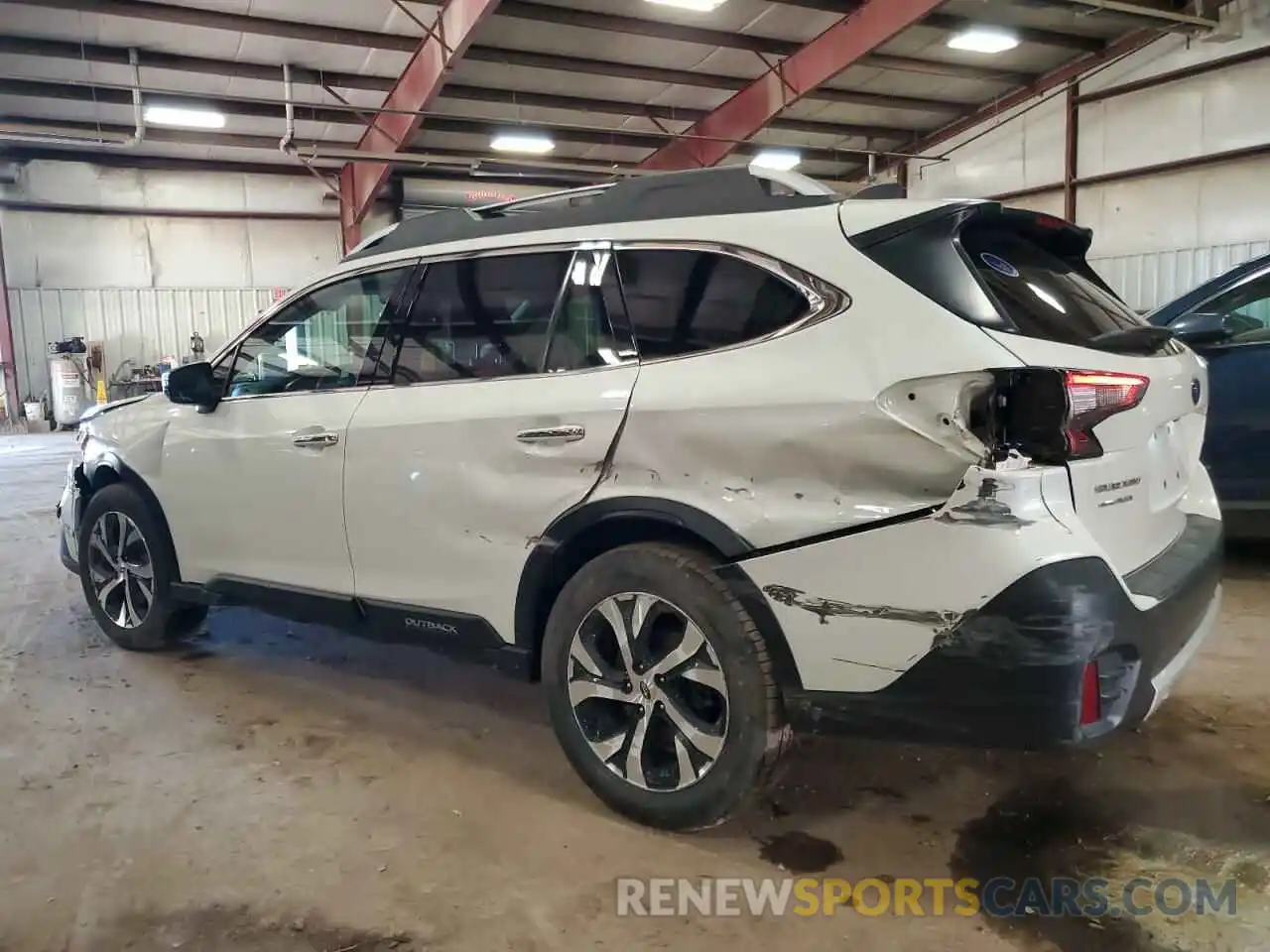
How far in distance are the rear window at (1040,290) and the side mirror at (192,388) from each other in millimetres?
2637

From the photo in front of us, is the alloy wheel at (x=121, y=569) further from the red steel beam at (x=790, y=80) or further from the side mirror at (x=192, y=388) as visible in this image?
the red steel beam at (x=790, y=80)

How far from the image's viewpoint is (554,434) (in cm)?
248

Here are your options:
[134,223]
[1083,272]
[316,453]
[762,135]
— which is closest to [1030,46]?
[762,135]

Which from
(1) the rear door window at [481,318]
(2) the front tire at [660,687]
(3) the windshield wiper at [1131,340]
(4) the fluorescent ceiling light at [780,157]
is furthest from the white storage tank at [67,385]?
(3) the windshield wiper at [1131,340]

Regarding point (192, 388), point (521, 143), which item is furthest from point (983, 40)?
point (192, 388)

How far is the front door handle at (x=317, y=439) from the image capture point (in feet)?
9.81

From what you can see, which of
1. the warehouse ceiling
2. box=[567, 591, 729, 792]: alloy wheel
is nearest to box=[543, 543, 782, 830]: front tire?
box=[567, 591, 729, 792]: alloy wheel

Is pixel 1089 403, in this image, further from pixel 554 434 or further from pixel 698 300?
pixel 554 434

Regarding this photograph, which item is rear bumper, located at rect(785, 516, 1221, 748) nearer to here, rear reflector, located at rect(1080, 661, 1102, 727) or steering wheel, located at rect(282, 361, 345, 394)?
rear reflector, located at rect(1080, 661, 1102, 727)

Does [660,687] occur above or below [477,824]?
above

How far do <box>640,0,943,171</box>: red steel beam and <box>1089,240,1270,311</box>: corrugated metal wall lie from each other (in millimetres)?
3828

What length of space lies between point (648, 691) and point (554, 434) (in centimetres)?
71

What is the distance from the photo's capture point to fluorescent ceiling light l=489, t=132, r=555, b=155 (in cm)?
1409

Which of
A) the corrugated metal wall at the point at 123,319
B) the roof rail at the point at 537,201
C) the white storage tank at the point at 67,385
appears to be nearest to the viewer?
the roof rail at the point at 537,201
